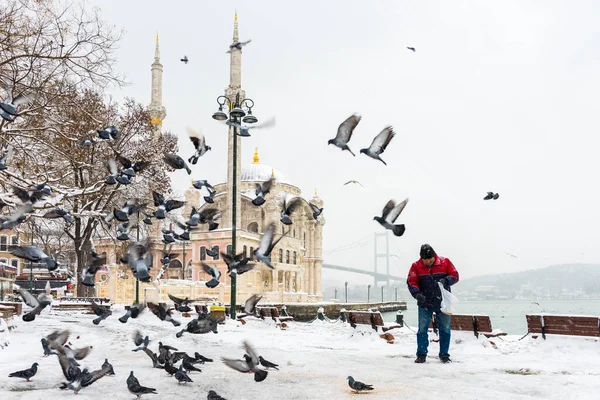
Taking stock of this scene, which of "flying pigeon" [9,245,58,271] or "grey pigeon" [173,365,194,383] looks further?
"flying pigeon" [9,245,58,271]

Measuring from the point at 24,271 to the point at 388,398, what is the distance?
72.6 metres

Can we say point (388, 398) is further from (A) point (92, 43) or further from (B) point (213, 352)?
(A) point (92, 43)

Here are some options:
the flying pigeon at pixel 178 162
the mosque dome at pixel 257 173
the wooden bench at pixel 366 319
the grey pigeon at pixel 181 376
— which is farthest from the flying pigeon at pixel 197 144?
the mosque dome at pixel 257 173

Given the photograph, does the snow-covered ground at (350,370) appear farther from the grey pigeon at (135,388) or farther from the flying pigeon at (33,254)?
the flying pigeon at (33,254)

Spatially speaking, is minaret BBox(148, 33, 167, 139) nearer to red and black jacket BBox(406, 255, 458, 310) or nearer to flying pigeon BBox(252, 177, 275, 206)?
flying pigeon BBox(252, 177, 275, 206)

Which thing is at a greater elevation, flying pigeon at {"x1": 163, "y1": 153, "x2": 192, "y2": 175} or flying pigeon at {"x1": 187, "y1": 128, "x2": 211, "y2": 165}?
flying pigeon at {"x1": 187, "y1": 128, "x2": 211, "y2": 165}

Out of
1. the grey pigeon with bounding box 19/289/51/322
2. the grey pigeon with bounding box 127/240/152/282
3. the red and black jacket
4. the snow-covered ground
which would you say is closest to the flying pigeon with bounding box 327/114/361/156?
the red and black jacket

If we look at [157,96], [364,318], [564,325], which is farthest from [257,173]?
[564,325]

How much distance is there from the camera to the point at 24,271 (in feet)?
228

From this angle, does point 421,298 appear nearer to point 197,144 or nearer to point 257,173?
point 197,144

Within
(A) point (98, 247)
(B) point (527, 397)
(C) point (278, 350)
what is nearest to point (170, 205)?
(C) point (278, 350)

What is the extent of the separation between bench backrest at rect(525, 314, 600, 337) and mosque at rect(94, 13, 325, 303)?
96.3 ft

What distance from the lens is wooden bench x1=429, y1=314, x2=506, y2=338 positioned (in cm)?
1048

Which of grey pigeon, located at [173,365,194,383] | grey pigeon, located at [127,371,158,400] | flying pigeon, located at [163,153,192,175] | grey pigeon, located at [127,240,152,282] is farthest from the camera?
flying pigeon, located at [163,153,192,175]
